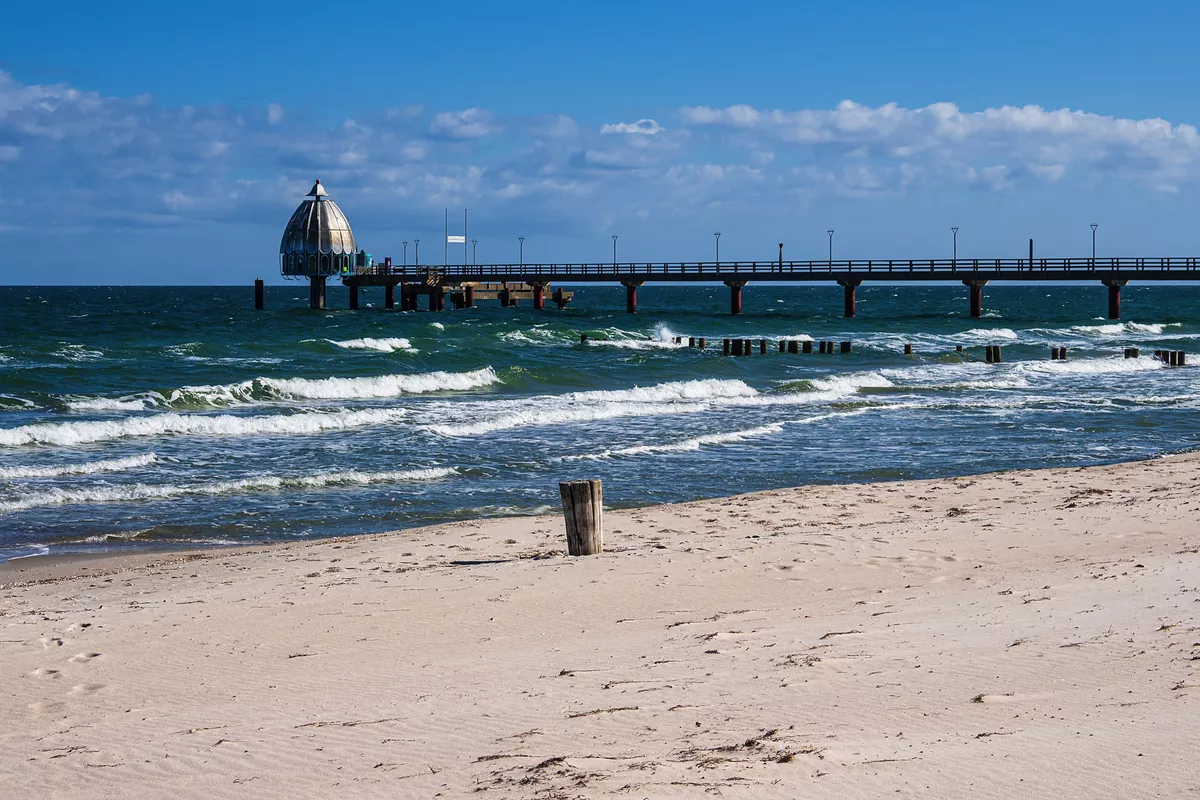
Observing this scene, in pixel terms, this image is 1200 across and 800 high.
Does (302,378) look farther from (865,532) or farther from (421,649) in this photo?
(421,649)

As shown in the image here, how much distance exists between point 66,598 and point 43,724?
3.48 meters

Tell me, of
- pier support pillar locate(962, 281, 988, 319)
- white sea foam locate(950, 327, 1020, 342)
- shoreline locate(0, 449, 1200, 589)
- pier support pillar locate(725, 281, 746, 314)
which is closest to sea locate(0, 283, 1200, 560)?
shoreline locate(0, 449, 1200, 589)

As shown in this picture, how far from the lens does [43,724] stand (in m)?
6.08

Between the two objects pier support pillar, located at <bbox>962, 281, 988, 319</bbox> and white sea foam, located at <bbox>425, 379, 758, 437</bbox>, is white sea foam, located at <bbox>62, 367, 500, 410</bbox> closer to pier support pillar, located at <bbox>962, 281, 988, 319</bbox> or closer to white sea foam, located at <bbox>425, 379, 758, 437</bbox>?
white sea foam, located at <bbox>425, 379, 758, 437</bbox>

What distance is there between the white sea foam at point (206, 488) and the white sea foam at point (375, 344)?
27685 millimetres

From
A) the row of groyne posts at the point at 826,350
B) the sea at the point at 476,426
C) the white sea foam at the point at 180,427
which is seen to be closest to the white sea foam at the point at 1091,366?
the sea at the point at 476,426

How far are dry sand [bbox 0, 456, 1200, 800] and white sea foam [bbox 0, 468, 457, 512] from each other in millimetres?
3621

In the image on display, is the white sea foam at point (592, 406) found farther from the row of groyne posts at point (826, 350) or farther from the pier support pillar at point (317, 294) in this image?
the pier support pillar at point (317, 294)

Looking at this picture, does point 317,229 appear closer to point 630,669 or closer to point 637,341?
point 637,341

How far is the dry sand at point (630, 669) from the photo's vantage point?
5008 mm

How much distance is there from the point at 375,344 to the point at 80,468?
29.1 meters

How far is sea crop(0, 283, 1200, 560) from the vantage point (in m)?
14.4

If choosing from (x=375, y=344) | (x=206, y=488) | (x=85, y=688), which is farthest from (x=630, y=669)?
(x=375, y=344)

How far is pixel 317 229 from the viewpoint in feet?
238
